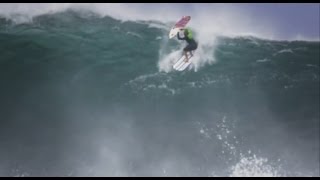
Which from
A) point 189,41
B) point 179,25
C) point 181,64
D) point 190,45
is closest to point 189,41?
point 189,41

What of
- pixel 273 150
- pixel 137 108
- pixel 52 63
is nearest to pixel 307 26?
pixel 273 150

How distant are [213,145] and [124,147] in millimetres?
2559

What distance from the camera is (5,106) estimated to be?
39.4ft

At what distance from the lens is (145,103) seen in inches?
481

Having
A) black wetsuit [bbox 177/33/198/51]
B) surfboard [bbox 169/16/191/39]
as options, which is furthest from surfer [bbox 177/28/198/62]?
surfboard [bbox 169/16/191/39]

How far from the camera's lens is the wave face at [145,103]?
1183cm

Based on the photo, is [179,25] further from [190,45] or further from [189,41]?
[190,45]

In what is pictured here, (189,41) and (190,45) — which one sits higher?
(189,41)

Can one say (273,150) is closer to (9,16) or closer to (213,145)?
(213,145)

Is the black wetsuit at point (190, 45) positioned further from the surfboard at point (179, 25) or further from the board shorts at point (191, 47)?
the surfboard at point (179, 25)

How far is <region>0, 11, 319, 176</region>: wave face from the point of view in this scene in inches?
466

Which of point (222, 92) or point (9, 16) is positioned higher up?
point (9, 16)

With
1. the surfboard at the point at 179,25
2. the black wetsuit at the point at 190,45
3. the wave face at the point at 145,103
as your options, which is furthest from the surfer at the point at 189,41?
the wave face at the point at 145,103

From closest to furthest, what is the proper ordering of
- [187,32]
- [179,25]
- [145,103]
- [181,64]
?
1. [145,103]
2. [187,32]
3. [179,25]
4. [181,64]
